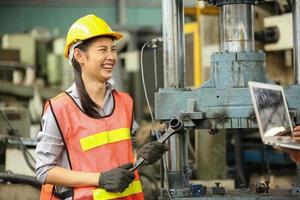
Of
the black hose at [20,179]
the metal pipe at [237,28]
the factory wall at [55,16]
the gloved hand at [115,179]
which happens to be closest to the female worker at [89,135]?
the gloved hand at [115,179]

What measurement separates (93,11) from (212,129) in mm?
8058

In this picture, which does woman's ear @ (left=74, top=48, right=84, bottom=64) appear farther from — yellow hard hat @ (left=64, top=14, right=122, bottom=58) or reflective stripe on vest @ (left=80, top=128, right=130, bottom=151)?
reflective stripe on vest @ (left=80, top=128, right=130, bottom=151)

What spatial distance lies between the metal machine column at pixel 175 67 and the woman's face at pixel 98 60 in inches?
12.8

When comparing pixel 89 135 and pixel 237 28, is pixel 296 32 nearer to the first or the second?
pixel 237 28

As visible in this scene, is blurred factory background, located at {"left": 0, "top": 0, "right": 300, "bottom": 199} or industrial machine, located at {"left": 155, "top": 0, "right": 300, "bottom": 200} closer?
industrial machine, located at {"left": 155, "top": 0, "right": 300, "bottom": 200}

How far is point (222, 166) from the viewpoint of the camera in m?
3.41

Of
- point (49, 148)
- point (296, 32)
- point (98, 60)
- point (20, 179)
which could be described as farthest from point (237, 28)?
point (20, 179)

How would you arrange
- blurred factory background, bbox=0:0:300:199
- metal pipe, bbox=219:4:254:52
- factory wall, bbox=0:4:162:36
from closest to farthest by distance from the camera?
metal pipe, bbox=219:4:254:52
blurred factory background, bbox=0:0:300:199
factory wall, bbox=0:4:162:36

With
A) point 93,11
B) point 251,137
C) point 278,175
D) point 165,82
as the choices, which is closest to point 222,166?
point 278,175

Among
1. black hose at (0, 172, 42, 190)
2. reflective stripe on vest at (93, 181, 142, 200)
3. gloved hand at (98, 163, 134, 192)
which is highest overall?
gloved hand at (98, 163, 134, 192)

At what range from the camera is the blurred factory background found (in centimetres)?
301

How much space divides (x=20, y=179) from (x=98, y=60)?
42.0 inches

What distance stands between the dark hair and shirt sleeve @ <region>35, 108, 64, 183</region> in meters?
0.10

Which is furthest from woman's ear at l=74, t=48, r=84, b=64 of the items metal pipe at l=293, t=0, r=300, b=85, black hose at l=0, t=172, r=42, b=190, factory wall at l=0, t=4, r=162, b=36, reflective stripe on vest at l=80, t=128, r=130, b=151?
factory wall at l=0, t=4, r=162, b=36
